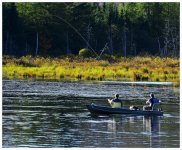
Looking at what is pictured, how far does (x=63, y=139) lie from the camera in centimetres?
2569

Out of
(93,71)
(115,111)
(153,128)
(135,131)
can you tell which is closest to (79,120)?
(115,111)

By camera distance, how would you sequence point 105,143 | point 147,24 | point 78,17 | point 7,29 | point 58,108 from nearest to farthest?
point 105,143 < point 58,108 < point 7,29 < point 78,17 < point 147,24

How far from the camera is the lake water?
2531 cm

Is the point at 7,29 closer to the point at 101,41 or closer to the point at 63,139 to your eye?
the point at 101,41

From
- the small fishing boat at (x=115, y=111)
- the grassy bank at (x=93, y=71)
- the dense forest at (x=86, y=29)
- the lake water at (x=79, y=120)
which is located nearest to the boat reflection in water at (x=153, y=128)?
the lake water at (x=79, y=120)

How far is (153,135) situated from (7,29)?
65141 mm

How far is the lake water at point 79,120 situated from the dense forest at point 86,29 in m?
40.2

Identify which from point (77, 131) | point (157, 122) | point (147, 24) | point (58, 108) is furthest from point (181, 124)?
point (147, 24)

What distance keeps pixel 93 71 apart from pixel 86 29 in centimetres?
3812

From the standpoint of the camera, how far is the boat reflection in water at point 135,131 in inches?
986

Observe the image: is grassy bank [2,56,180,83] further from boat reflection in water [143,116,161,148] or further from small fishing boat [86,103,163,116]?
boat reflection in water [143,116,161,148]

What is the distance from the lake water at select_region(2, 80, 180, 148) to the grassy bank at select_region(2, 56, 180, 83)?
30.0 feet

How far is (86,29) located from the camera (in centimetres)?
9938

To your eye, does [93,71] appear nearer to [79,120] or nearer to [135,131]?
[79,120]
